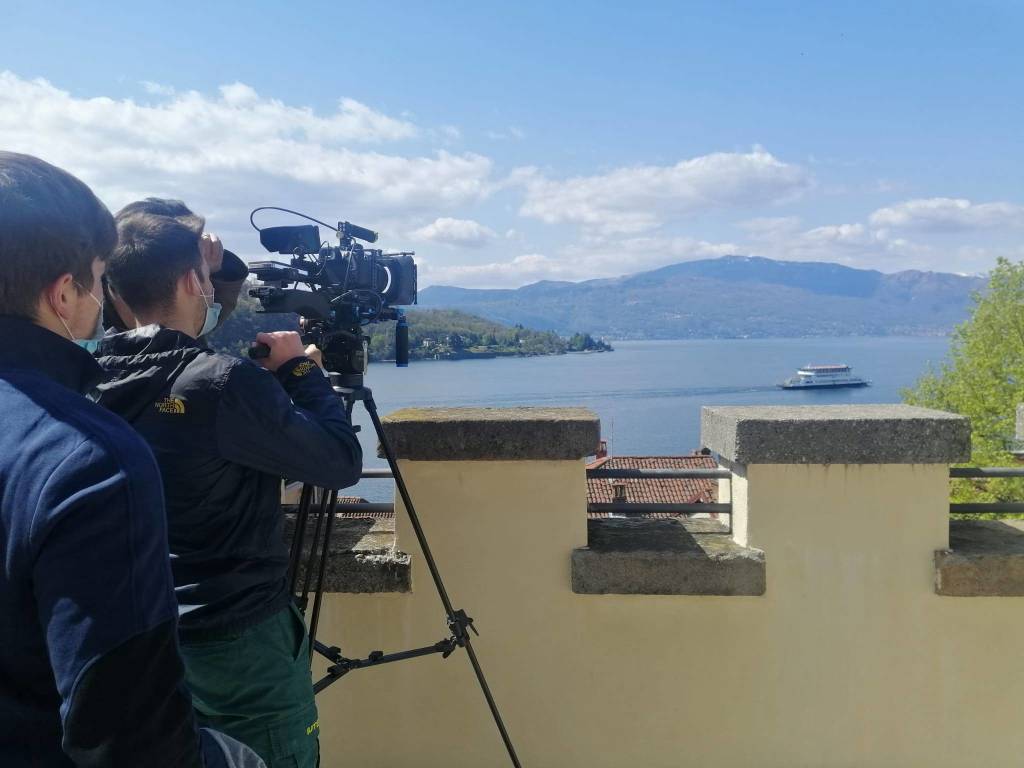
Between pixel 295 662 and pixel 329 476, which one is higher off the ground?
pixel 329 476

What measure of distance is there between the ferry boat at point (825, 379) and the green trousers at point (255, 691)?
306 feet

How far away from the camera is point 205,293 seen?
1949 millimetres

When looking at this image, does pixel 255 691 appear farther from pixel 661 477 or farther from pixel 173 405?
pixel 661 477

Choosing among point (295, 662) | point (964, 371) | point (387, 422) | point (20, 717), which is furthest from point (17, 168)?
point (964, 371)

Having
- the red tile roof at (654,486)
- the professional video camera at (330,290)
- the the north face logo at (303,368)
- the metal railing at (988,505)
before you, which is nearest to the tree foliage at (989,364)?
the red tile roof at (654,486)

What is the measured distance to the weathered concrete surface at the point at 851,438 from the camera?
263 centimetres

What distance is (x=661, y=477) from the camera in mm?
2797

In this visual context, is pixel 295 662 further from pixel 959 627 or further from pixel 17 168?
pixel 959 627

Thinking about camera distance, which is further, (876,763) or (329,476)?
(876,763)

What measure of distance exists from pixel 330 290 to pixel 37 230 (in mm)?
1224

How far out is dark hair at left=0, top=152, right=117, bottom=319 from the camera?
3.68ft

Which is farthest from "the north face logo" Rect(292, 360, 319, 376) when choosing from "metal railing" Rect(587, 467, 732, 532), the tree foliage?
the tree foliage

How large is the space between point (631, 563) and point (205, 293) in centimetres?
164

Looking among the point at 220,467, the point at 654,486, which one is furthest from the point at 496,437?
the point at 654,486
